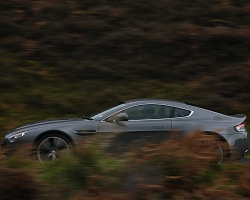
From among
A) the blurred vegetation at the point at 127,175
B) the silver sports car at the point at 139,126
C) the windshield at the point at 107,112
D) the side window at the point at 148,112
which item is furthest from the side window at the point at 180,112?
the blurred vegetation at the point at 127,175

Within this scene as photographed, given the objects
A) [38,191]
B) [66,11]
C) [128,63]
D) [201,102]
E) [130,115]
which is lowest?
[38,191]

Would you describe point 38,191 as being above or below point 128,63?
below

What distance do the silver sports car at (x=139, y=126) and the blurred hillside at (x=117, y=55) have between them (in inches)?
153

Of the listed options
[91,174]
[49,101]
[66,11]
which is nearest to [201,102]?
[49,101]

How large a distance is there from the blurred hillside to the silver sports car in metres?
3.89

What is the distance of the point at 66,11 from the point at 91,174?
1393cm

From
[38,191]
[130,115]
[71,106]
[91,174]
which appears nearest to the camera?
[38,191]

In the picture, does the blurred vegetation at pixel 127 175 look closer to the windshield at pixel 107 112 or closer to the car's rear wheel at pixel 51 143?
the car's rear wheel at pixel 51 143

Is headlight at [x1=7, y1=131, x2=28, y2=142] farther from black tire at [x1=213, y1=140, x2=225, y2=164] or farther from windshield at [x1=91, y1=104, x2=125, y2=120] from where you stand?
black tire at [x1=213, y1=140, x2=225, y2=164]

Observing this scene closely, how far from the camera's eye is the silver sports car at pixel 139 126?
11.4 metres

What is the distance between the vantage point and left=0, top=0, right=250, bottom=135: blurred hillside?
1705cm

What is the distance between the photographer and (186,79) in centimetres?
1842

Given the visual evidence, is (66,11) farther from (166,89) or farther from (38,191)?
(38,191)

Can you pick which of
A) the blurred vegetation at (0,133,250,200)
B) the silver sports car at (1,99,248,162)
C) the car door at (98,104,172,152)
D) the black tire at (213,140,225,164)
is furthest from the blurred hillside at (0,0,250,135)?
the black tire at (213,140,225,164)
